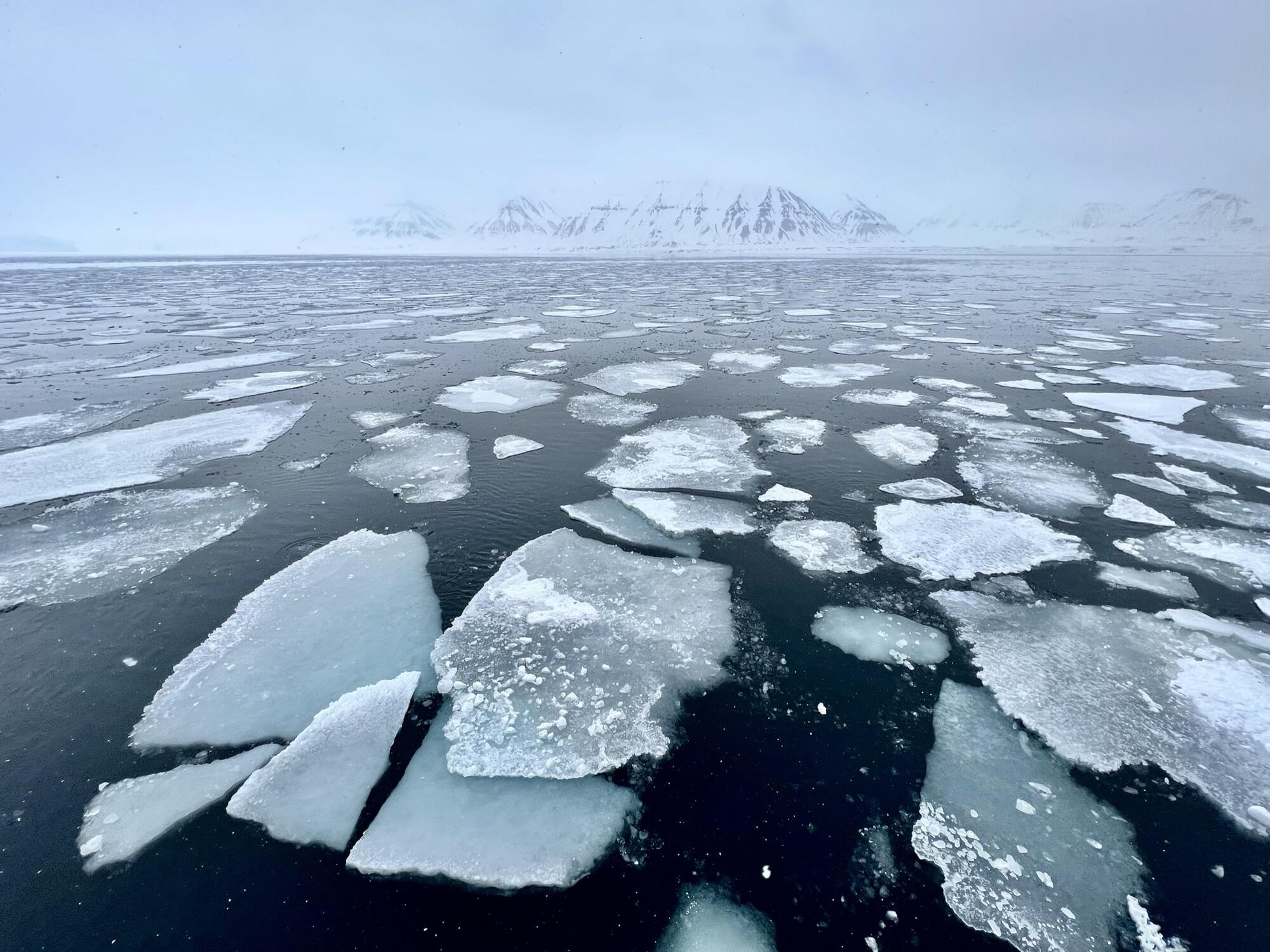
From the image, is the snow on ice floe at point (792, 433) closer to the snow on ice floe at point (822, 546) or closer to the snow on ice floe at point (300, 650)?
the snow on ice floe at point (822, 546)

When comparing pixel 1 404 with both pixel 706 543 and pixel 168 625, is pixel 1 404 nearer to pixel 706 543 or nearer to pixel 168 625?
pixel 168 625

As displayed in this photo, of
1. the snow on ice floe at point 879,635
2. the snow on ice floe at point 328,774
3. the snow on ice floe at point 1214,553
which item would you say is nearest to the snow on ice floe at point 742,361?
the snow on ice floe at point 1214,553

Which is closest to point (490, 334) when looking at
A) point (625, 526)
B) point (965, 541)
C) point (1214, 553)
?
point (625, 526)

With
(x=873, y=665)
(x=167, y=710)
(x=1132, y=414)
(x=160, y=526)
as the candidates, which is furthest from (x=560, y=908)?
(x=1132, y=414)

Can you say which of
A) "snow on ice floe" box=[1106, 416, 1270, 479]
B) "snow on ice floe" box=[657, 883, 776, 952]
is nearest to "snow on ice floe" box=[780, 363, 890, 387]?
"snow on ice floe" box=[1106, 416, 1270, 479]

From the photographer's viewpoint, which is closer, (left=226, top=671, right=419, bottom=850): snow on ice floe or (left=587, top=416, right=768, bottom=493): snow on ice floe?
(left=226, top=671, right=419, bottom=850): snow on ice floe

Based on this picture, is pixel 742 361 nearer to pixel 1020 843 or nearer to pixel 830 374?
pixel 830 374

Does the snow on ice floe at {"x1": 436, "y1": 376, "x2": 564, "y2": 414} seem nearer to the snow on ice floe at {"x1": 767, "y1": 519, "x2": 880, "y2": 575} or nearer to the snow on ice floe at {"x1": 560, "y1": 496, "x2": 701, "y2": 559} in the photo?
the snow on ice floe at {"x1": 560, "y1": 496, "x2": 701, "y2": 559}
